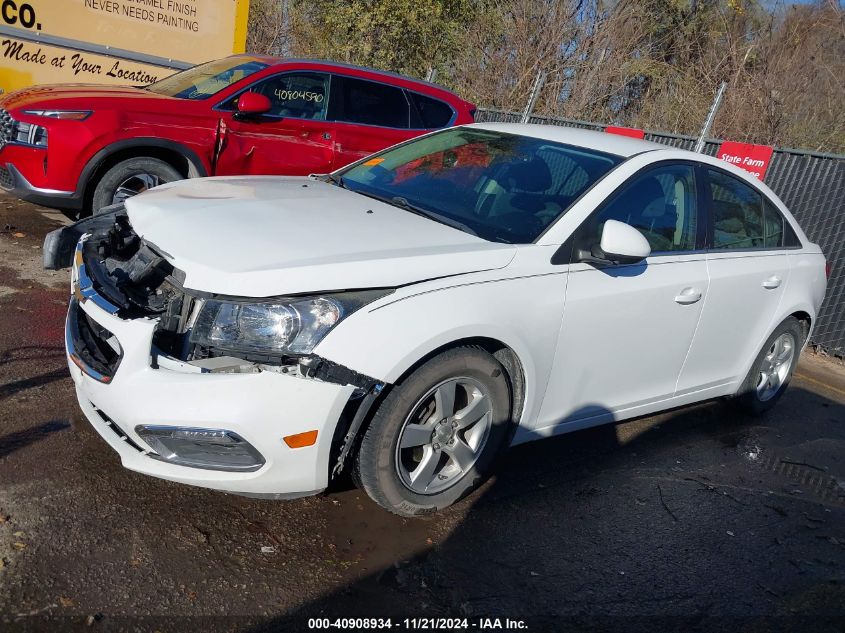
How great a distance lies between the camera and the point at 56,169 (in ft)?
21.1

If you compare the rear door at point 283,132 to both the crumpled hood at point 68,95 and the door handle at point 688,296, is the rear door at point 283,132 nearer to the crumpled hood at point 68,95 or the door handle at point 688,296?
the crumpled hood at point 68,95

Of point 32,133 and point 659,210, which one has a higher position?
point 659,210

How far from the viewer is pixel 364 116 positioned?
8031mm

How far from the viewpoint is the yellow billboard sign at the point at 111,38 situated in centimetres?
947

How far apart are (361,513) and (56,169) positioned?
4.42 metres

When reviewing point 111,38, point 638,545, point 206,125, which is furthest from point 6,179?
point 638,545

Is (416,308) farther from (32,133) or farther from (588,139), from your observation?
(32,133)

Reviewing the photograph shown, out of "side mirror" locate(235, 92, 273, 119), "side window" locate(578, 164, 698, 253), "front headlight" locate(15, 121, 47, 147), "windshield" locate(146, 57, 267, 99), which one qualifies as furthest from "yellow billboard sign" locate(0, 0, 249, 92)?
"side window" locate(578, 164, 698, 253)

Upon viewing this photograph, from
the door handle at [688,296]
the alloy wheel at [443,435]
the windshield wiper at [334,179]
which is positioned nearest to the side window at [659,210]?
the door handle at [688,296]

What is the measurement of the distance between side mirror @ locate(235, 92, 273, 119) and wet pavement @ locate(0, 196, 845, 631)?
305 cm

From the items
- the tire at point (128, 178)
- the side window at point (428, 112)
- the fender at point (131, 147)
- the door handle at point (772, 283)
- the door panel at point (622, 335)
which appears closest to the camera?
the door panel at point (622, 335)

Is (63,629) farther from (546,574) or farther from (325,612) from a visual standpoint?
(546,574)

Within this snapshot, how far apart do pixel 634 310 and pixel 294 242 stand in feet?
5.65

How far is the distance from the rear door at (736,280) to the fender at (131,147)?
4.38 meters
